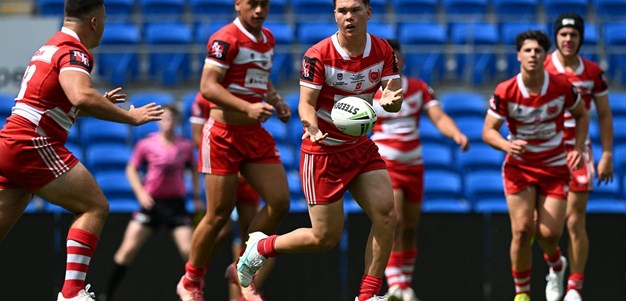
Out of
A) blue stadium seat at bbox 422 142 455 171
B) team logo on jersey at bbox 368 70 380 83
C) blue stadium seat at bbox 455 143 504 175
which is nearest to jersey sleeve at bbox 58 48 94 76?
team logo on jersey at bbox 368 70 380 83

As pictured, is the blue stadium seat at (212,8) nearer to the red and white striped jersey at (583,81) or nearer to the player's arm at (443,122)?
the player's arm at (443,122)

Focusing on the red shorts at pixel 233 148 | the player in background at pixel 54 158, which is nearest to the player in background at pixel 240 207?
the red shorts at pixel 233 148

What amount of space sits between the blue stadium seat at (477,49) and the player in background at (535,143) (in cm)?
673

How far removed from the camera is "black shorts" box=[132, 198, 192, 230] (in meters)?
10.5

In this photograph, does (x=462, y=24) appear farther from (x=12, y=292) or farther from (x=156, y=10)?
(x=12, y=292)

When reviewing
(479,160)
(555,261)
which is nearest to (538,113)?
(555,261)

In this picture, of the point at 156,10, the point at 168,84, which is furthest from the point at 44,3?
the point at 168,84

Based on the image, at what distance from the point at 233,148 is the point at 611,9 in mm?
10622

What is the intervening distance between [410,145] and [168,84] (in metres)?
6.54

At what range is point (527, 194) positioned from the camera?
828 centimetres

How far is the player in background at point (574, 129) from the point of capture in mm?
8867

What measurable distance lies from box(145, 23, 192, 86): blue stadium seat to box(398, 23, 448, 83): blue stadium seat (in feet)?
11.3

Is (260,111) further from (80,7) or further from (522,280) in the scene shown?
(522,280)

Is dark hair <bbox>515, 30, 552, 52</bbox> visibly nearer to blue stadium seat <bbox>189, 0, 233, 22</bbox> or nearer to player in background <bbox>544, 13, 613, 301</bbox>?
player in background <bbox>544, 13, 613, 301</bbox>
